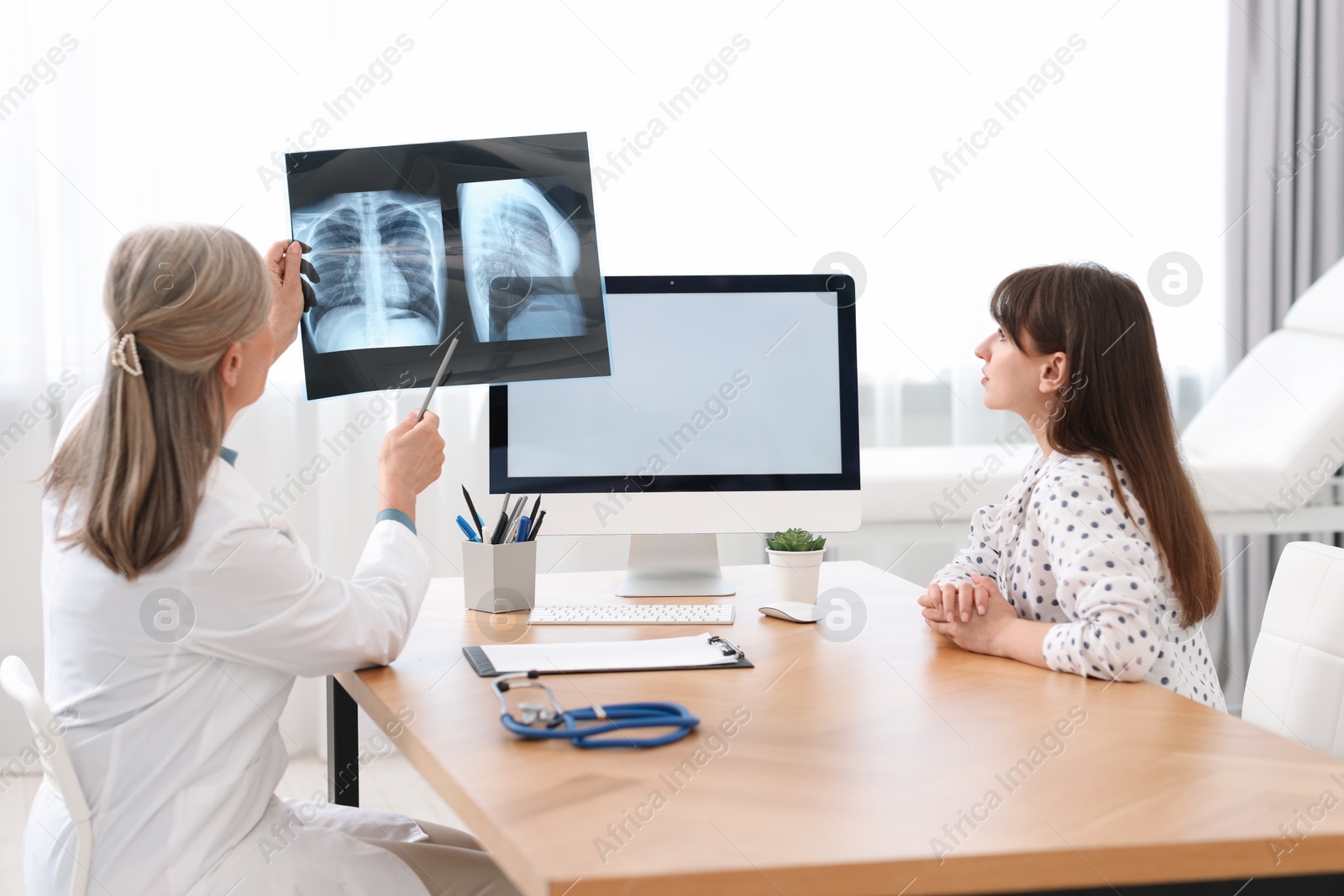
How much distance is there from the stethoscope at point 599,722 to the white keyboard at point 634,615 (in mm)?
378

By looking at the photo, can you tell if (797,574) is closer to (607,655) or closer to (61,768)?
(607,655)

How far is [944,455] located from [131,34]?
211 centimetres

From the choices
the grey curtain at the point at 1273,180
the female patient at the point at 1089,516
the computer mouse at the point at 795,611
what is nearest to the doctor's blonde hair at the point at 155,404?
the computer mouse at the point at 795,611

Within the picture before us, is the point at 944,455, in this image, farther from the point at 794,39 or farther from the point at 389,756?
the point at 389,756

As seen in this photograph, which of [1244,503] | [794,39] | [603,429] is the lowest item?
[1244,503]

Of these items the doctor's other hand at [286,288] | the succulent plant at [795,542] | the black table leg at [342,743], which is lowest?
the black table leg at [342,743]

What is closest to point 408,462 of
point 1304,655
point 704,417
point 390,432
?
point 390,432

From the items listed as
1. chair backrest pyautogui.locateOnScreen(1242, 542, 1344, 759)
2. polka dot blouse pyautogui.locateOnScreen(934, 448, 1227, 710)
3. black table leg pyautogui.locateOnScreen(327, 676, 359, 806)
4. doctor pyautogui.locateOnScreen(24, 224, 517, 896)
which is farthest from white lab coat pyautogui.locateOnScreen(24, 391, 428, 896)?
chair backrest pyautogui.locateOnScreen(1242, 542, 1344, 759)

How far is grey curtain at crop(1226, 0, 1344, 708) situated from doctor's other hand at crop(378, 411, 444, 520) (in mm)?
2494

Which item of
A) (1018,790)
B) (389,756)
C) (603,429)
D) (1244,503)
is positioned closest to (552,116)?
(603,429)

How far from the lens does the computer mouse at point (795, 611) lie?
1.40m

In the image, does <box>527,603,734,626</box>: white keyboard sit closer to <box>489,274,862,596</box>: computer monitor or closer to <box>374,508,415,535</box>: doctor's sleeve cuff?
<box>489,274,862,596</box>: computer monitor

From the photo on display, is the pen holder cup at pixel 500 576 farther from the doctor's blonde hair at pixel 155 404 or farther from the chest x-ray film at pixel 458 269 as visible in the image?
the doctor's blonde hair at pixel 155 404

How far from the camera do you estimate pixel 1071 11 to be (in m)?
3.07
